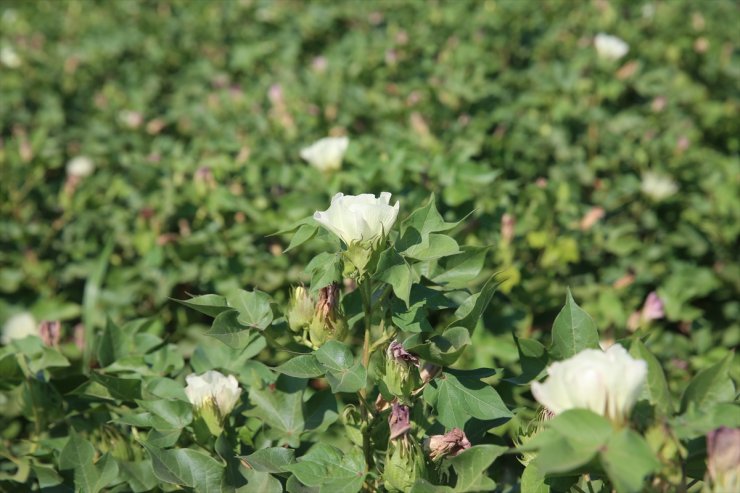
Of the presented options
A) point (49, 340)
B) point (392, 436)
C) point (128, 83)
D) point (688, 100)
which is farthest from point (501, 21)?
point (392, 436)

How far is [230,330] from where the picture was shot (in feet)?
3.54

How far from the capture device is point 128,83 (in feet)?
11.2

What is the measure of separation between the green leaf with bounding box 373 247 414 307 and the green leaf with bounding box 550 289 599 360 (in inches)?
8.6

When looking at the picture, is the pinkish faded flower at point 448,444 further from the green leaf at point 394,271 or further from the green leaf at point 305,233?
the green leaf at point 305,233

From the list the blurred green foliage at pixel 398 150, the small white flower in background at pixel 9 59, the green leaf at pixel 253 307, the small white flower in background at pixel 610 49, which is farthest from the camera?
the small white flower in background at pixel 9 59

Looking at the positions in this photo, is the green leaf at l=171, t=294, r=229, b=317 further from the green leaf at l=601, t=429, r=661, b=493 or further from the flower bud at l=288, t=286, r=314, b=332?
the green leaf at l=601, t=429, r=661, b=493

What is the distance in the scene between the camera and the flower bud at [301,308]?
107cm

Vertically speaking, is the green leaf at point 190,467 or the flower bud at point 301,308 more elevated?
the flower bud at point 301,308

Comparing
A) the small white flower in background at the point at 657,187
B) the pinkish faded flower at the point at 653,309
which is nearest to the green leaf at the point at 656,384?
the pinkish faded flower at the point at 653,309

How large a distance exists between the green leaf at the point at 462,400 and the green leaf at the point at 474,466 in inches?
1.6

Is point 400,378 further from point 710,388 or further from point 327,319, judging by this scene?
point 710,388

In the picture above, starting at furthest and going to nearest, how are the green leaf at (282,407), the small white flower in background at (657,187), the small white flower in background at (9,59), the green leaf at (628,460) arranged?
the small white flower in background at (9,59) < the small white flower in background at (657,187) < the green leaf at (282,407) < the green leaf at (628,460)

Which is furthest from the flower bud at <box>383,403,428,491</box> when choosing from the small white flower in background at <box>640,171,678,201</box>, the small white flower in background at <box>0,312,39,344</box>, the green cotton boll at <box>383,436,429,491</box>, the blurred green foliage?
the small white flower in background at <box>640,171,678,201</box>

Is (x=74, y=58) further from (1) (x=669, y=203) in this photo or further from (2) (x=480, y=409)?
(2) (x=480, y=409)
